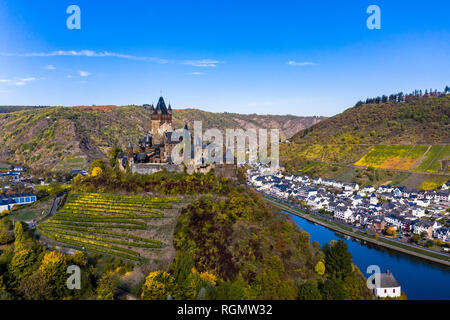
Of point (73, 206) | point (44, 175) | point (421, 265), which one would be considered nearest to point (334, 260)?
A: point (421, 265)

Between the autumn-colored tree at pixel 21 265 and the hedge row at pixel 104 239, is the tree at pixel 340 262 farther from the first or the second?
the autumn-colored tree at pixel 21 265

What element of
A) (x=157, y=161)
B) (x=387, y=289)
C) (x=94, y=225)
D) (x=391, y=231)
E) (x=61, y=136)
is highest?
(x=61, y=136)

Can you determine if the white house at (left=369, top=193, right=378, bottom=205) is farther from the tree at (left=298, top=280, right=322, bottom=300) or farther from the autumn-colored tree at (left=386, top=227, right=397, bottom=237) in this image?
the tree at (left=298, top=280, right=322, bottom=300)

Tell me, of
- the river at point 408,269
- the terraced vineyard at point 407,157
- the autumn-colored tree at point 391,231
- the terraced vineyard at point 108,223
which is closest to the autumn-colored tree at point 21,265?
the terraced vineyard at point 108,223

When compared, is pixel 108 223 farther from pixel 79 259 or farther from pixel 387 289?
pixel 387 289

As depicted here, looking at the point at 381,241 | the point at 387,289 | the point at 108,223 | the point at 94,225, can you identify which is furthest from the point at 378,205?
the point at 94,225
